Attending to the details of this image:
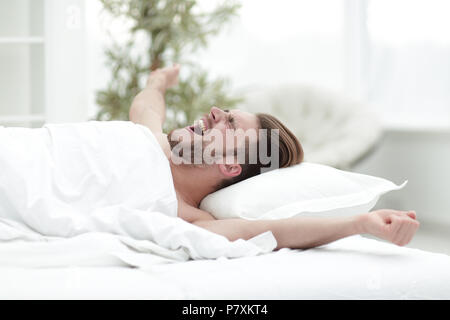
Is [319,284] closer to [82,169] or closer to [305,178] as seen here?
[305,178]

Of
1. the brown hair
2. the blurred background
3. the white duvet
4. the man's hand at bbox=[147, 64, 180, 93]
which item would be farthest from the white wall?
the white duvet

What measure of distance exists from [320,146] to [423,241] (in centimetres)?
82

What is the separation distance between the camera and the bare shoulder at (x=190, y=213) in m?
1.85

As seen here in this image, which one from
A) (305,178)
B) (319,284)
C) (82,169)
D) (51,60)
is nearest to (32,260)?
(82,169)

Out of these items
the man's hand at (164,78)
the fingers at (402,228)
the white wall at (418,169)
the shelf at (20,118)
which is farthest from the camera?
the white wall at (418,169)

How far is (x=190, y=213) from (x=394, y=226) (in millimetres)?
614

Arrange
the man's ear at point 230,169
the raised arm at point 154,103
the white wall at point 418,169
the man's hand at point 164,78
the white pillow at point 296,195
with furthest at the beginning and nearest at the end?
the white wall at point 418,169 < the man's hand at point 164,78 < the raised arm at point 154,103 < the man's ear at point 230,169 < the white pillow at point 296,195

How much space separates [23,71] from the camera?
346cm

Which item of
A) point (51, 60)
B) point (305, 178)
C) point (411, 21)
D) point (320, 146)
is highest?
point (411, 21)

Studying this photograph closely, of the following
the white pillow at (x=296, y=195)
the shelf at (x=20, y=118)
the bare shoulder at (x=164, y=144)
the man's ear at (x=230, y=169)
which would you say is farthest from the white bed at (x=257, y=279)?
the shelf at (x=20, y=118)

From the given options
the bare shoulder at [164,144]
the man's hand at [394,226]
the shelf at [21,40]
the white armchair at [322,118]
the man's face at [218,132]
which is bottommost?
the white armchair at [322,118]

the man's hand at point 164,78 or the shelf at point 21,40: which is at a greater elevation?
the shelf at point 21,40

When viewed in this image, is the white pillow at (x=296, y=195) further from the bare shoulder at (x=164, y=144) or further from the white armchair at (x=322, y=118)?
the white armchair at (x=322, y=118)

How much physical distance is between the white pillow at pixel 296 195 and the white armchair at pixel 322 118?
1873mm
